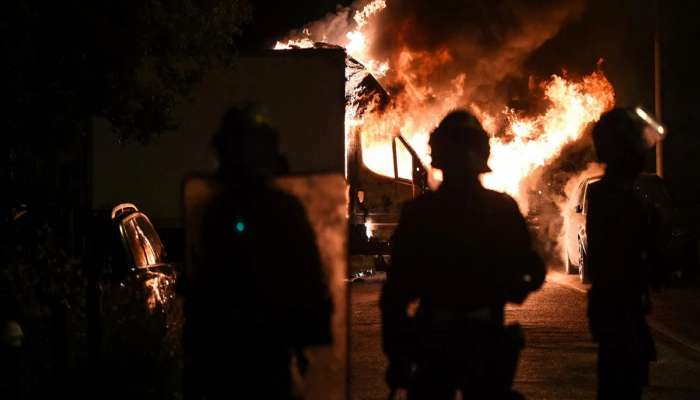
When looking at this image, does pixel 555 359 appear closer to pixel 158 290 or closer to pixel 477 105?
pixel 158 290

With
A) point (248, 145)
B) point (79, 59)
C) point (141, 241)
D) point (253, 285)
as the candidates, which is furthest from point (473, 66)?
point (253, 285)

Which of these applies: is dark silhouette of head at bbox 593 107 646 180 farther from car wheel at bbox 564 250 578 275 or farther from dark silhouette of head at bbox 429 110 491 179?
car wheel at bbox 564 250 578 275

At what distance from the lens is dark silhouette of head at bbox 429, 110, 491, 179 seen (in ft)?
16.3

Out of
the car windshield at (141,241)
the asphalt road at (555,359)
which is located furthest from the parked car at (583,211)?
the car windshield at (141,241)

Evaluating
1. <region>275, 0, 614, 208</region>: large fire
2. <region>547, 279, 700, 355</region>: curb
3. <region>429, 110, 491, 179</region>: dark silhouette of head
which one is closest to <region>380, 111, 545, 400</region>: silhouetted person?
<region>429, 110, 491, 179</region>: dark silhouette of head

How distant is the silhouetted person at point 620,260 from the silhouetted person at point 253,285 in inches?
77.9

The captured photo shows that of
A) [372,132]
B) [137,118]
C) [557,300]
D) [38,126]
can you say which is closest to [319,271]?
[38,126]

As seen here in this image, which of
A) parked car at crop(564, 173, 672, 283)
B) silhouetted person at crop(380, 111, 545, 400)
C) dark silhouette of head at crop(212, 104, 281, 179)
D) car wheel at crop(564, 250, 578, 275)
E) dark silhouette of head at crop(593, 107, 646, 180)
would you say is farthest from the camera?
car wheel at crop(564, 250, 578, 275)

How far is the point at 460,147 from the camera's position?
498cm

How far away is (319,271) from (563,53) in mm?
36592

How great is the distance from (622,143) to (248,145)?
2.33 meters

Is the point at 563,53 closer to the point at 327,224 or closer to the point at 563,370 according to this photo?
the point at 563,370

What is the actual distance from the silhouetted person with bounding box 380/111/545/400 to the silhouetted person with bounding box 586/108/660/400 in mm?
847

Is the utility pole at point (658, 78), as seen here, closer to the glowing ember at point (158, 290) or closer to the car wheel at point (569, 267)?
the car wheel at point (569, 267)
